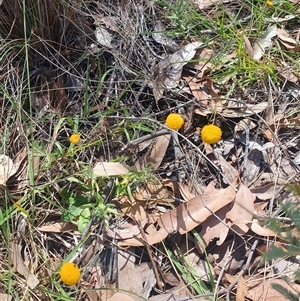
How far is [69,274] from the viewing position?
1.64 meters

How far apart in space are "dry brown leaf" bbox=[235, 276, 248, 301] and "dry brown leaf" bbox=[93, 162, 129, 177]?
57 cm

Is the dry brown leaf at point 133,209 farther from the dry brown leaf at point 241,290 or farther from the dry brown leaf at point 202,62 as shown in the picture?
the dry brown leaf at point 202,62

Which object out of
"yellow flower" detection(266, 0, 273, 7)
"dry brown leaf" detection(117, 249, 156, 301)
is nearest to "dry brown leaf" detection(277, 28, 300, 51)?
"yellow flower" detection(266, 0, 273, 7)

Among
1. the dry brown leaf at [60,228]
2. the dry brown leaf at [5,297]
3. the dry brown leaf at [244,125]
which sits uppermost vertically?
the dry brown leaf at [244,125]

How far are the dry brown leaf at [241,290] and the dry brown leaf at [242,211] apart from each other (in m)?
0.18

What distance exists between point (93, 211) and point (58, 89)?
21.3 inches

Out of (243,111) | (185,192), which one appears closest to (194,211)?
(185,192)

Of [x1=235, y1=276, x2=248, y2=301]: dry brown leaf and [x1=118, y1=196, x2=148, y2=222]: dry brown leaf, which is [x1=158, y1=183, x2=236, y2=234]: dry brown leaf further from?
[x1=235, y1=276, x2=248, y2=301]: dry brown leaf

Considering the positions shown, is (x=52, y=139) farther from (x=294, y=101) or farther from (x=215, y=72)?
(x=294, y=101)

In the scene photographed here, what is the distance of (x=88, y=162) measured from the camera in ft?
6.39

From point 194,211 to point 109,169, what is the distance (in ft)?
1.15

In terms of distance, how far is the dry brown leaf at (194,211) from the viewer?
5.92 feet

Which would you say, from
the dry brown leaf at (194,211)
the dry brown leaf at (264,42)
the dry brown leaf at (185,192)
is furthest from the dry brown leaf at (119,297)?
the dry brown leaf at (264,42)

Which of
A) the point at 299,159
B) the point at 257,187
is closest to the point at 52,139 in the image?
the point at 257,187
